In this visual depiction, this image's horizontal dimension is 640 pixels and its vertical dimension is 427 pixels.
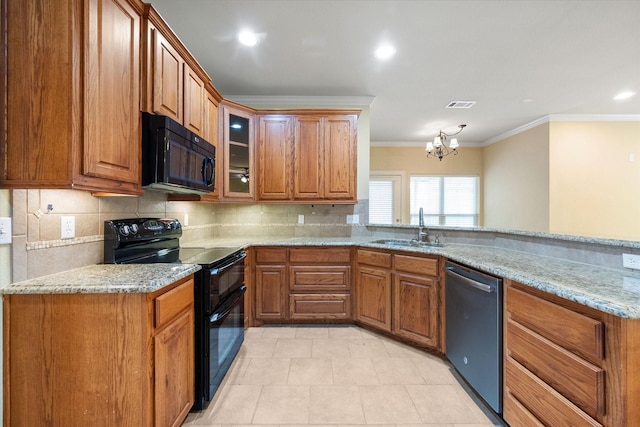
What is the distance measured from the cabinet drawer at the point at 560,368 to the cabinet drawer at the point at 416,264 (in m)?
0.75

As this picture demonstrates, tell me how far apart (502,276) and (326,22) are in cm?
217

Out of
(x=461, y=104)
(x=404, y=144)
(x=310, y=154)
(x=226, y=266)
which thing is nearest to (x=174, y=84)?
(x=226, y=266)

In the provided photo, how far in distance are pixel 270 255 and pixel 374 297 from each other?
3.73 feet

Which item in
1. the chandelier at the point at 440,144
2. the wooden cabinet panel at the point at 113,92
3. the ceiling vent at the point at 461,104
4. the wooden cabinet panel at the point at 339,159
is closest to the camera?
the wooden cabinet panel at the point at 113,92

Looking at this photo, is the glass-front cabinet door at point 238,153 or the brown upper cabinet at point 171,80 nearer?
the brown upper cabinet at point 171,80

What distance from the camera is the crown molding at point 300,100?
11.2ft

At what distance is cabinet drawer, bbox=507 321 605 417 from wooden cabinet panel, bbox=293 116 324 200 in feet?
7.32

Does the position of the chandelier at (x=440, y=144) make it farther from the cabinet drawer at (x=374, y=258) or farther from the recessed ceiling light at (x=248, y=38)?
the recessed ceiling light at (x=248, y=38)


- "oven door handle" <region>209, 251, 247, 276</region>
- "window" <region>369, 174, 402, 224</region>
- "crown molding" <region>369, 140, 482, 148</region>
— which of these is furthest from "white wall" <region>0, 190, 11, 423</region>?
"crown molding" <region>369, 140, 482, 148</region>

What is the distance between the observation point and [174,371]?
137 centimetres

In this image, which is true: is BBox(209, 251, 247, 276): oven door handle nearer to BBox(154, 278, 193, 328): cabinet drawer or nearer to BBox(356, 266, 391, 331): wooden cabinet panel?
BBox(154, 278, 193, 328): cabinet drawer

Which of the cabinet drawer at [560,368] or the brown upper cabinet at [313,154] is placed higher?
the brown upper cabinet at [313,154]

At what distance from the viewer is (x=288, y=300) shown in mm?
2783

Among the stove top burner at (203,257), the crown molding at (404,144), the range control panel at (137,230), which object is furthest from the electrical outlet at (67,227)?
the crown molding at (404,144)
